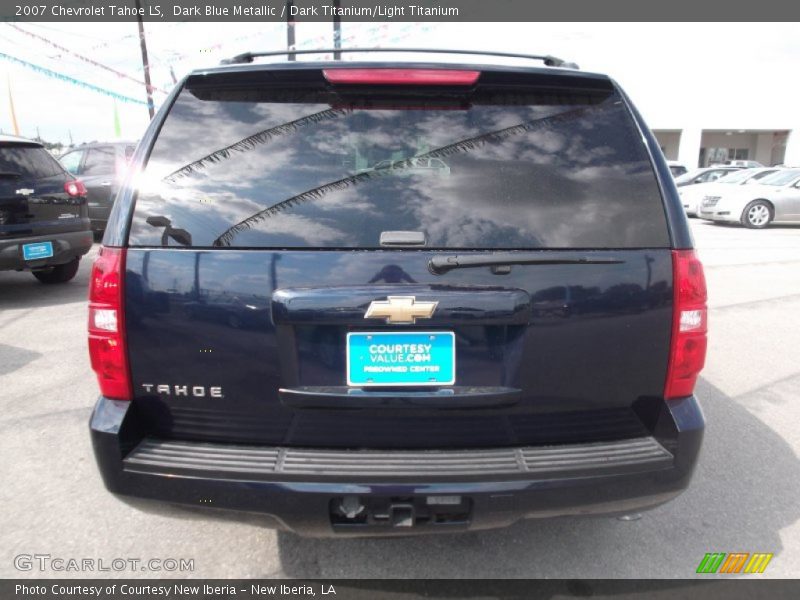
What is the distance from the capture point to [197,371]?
1788 millimetres

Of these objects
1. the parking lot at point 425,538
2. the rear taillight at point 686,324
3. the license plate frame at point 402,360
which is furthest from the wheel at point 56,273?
the rear taillight at point 686,324

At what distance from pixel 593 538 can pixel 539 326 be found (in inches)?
51.0

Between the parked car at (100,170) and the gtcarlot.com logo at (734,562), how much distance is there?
33.3 ft

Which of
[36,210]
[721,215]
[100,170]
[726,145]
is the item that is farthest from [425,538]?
[726,145]

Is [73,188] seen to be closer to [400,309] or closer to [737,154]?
[400,309]

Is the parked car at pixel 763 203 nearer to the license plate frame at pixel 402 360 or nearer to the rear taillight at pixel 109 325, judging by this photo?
the license plate frame at pixel 402 360

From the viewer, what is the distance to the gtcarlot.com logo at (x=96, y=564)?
224 cm

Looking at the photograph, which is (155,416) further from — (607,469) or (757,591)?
(757,591)

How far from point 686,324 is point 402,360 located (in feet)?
3.20

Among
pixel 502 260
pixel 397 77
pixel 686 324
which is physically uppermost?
pixel 397 77

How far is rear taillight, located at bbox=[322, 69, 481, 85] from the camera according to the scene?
188 centimetres

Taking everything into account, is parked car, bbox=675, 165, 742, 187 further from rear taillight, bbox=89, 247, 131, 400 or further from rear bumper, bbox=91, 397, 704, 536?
rear taillight, bbox=89, 247, 131, 400

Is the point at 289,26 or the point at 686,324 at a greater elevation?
the point at 289,26

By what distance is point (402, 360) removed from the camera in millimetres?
1748
